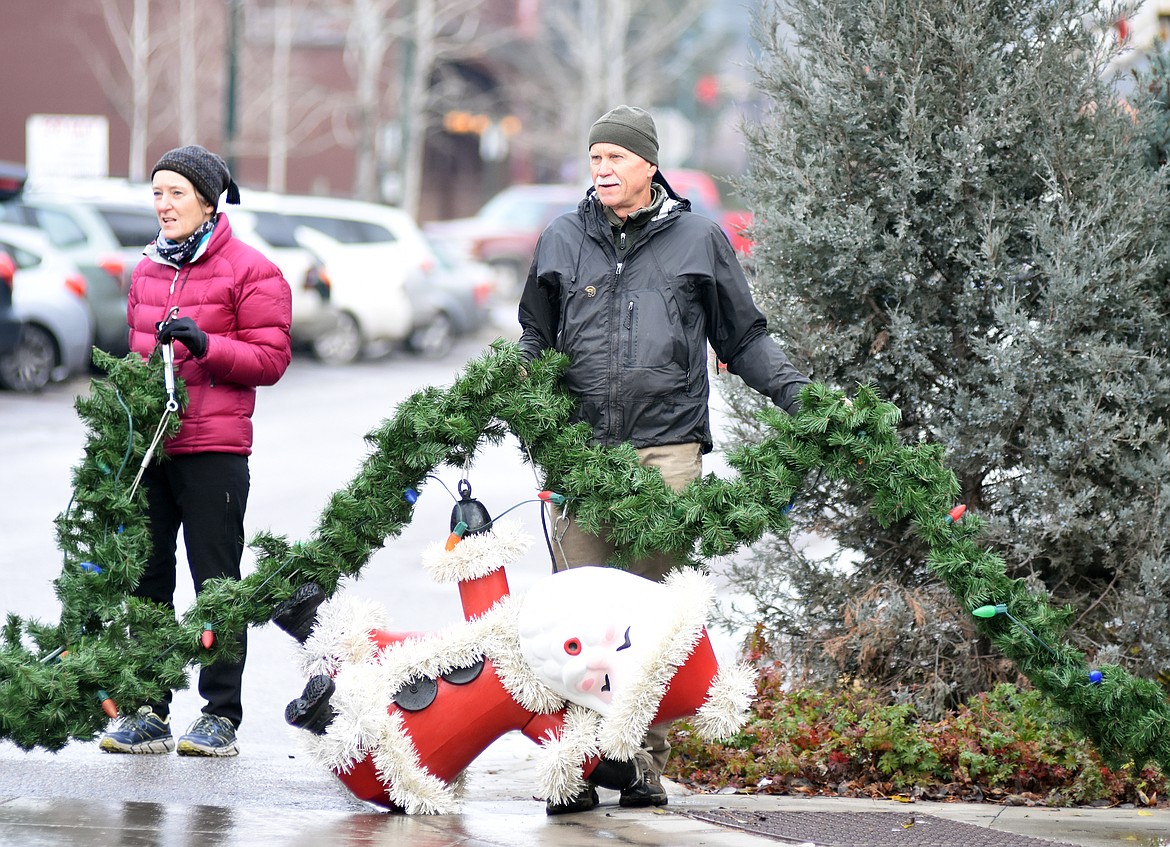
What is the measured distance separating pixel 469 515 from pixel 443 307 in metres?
18.3

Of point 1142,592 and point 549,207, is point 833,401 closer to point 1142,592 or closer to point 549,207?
point 1142,592

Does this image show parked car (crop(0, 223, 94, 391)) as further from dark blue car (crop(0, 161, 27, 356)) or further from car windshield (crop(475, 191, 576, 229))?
car windshield (crop(475, 191, 576, 229))

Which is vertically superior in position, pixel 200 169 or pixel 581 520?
pixel 200 169

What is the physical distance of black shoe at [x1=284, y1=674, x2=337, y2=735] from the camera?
182 inches

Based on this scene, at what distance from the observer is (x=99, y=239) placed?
56.2 ft

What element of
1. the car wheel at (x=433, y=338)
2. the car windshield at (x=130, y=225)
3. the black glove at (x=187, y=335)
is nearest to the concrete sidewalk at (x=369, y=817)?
the black glove at (x=187, y=335)

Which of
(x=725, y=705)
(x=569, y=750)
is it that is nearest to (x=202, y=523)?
(x=569, y=750)

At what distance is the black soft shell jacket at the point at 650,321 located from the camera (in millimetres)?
4828

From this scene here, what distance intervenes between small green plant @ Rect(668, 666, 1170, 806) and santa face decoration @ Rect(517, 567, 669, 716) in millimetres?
1138

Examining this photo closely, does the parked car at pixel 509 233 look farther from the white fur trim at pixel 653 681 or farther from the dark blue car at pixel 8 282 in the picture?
the white fur trim at pixel 653 681

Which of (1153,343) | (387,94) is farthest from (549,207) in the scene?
(1153,343)

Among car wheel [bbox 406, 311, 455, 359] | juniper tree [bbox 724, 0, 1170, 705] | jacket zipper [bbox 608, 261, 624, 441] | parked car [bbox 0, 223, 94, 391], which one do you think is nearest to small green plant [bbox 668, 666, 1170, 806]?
juniper tree [bbox 724, 0, 1170, 705]

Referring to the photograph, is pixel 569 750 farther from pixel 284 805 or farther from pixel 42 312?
pixel 42 312

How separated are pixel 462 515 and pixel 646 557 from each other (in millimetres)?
611
